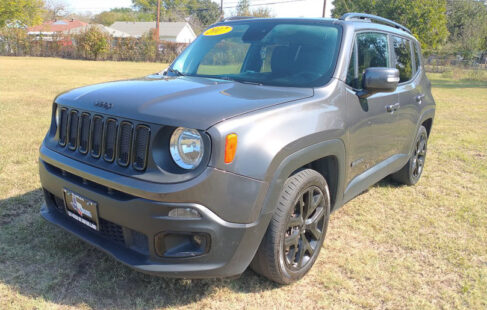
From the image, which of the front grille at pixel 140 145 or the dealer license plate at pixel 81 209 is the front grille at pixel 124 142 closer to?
the front grille at pixel 140 145

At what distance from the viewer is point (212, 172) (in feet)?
6.82

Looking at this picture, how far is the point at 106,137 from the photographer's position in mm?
2381

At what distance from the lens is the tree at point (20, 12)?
44000 millimetres

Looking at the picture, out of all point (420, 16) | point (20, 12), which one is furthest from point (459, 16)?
point (20, 12)

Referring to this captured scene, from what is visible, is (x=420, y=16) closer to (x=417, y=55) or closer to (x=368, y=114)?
(x=417, y=55)

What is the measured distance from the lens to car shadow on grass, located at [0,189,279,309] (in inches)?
99.3

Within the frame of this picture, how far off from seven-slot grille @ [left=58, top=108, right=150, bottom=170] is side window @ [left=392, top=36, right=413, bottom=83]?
2.89 meters

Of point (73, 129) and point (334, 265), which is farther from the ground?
point (73, 129)

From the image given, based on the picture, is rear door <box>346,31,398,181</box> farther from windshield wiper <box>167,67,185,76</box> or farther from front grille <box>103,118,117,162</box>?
front grille <box>103,118,117,162</box>

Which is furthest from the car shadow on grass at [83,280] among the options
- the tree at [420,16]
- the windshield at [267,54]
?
the tree at [420,16]

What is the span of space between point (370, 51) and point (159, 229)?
2.48 metres

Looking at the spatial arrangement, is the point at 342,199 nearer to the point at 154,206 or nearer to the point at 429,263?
the point at 429,263

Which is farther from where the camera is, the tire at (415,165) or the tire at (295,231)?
the tire at (415,165)

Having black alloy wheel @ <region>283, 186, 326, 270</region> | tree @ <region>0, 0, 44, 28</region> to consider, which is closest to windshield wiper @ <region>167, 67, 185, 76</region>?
black alloy wheel @ <region>283, 186, 326, 270</region>
